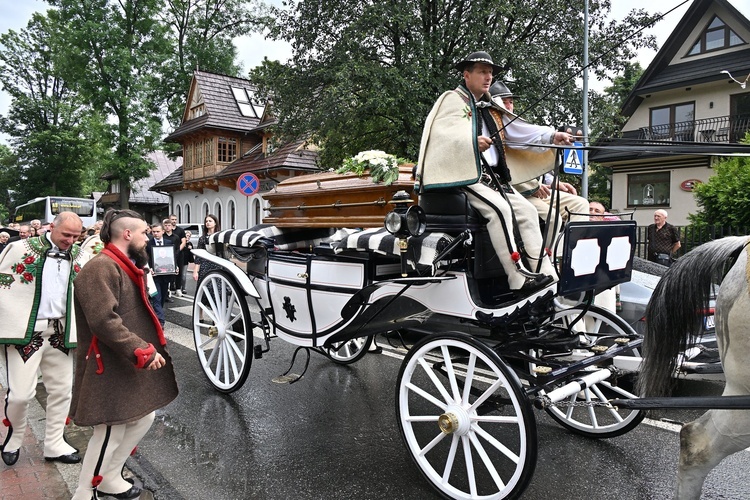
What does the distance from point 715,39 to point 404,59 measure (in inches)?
585

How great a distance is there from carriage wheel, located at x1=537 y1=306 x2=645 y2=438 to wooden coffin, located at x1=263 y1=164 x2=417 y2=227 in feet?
5.54

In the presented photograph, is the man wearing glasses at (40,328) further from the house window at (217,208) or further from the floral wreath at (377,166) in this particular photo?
the house window at (217,208)

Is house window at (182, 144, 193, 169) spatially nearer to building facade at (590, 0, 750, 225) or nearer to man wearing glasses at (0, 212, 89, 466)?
building facade at (590, 0, 750, 225)

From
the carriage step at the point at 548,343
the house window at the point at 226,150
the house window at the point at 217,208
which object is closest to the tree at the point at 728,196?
the carriage step at the point at 548,343

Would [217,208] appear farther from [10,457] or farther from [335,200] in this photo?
[10,457]

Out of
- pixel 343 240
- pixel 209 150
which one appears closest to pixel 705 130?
pixel 343 240

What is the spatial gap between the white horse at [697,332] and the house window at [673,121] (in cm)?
2109

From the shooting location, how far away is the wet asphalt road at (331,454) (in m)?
3.42

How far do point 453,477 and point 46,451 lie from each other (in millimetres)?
2743

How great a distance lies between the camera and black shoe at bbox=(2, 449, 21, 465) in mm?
3659

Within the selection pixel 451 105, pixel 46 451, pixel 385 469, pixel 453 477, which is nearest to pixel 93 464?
pixel 46 451

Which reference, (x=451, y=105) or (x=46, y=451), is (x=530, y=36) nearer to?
(x=451, y=105)

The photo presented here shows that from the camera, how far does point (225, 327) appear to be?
5277 mm

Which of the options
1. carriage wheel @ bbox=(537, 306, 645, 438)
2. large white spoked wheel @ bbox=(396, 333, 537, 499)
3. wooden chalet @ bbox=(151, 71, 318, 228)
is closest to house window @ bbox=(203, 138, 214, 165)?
wooden chalet @ bbox=(151, 71, 318, 228)
